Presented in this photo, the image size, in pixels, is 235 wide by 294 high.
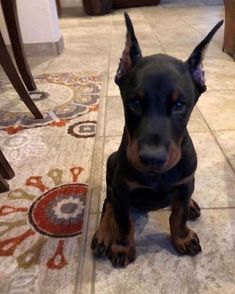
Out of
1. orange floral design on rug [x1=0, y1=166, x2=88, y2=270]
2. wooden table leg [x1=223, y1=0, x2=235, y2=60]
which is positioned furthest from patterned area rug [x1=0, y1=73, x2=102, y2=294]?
wooden table leg [x1=223, y1=0, x2=235, y2=60]

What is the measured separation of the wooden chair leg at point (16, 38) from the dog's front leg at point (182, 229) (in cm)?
163

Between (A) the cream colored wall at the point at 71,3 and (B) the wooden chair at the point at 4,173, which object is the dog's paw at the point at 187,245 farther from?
(A) the cream colored wall at the point at 71,3

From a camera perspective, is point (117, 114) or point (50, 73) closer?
point (117, 114)

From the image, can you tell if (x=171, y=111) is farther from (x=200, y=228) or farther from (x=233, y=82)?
(x=233, y=82)

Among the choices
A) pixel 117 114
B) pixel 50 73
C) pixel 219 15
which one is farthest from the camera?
pixel 219 15

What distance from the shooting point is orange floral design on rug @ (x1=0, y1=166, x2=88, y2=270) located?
1.08 metres

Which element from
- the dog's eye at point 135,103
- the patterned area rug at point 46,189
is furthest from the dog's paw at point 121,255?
the dog's eye at point 135,103

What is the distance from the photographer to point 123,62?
3.11 ft

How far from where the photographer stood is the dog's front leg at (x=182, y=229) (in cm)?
100

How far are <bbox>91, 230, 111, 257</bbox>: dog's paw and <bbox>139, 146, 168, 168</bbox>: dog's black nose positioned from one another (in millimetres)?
370

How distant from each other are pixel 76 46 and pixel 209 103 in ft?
6.42

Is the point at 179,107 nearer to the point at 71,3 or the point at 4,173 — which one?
the point at 4,173

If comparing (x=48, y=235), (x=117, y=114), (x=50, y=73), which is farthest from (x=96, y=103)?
(x=48, y=235)

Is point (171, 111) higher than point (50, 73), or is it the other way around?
point (171, 111)
